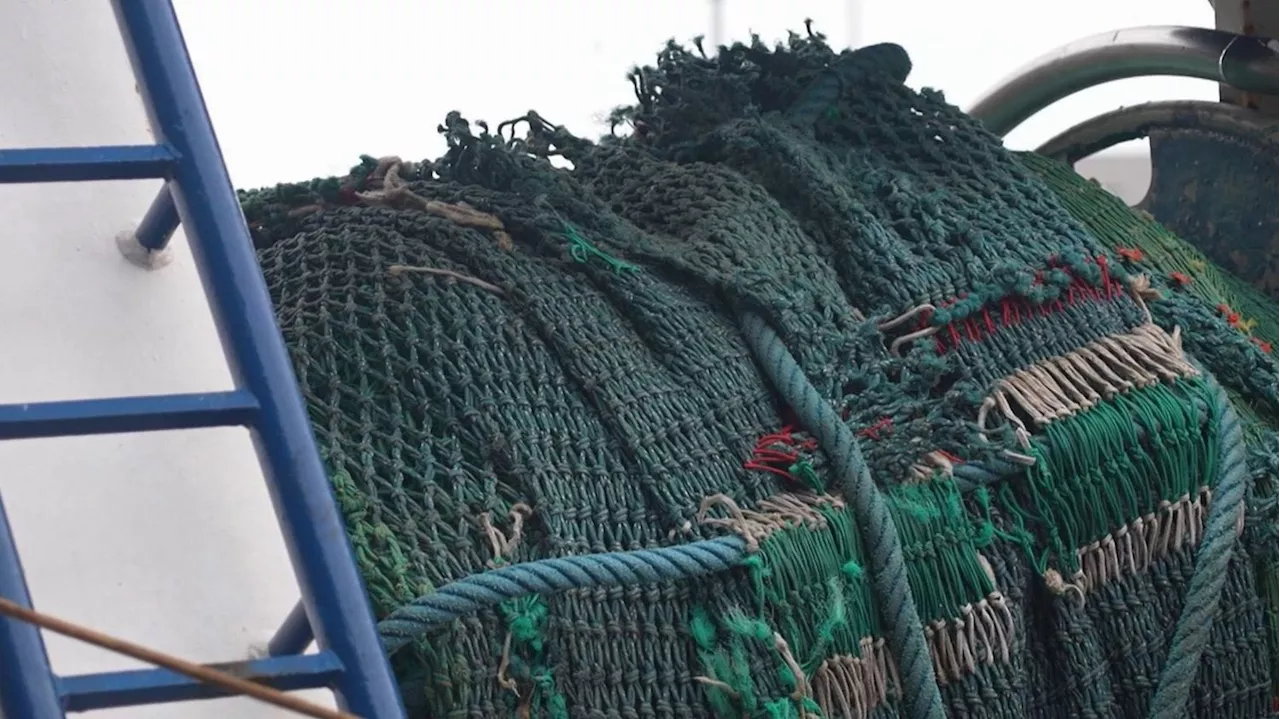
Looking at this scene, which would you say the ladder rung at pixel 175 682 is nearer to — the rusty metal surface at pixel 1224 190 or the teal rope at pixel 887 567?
the teal rope at pixel 887 567

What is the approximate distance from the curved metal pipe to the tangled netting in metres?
0.43

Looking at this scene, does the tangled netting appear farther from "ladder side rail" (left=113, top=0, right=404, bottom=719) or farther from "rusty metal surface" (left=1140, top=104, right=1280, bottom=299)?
"rusty metal surface" (left=1140, top=104, right=1280, bottom=299)

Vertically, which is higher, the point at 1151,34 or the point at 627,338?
the point at 1151,34

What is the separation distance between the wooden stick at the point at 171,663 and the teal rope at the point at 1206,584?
2.50ft

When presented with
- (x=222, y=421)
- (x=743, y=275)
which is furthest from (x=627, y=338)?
(x=222, y=421)

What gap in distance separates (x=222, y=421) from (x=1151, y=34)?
1480 mm

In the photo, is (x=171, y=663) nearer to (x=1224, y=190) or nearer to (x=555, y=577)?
(x=555, y=577)

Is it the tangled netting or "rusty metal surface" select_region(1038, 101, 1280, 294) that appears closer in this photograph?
the tangled netting

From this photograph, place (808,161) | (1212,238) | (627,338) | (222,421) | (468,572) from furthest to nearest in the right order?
1. (1212,238)
2. (808,161)
3. (627,338)
4. (468,572)
5. (222,421)

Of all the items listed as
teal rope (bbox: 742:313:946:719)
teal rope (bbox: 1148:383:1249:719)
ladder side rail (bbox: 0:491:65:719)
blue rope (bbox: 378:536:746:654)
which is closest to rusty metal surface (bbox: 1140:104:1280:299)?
teal rope (bbox: 1148:383:1249:719)

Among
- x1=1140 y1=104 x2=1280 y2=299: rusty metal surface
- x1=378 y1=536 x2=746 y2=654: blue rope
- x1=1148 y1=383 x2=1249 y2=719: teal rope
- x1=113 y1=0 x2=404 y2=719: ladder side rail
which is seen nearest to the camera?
x1=113 y1=0 x2=404 y2=719: ladder side rail

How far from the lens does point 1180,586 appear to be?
1.37 meters

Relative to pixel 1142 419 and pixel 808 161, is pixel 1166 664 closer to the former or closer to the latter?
pixel 1142 419

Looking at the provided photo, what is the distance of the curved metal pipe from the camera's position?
191 centimetres
